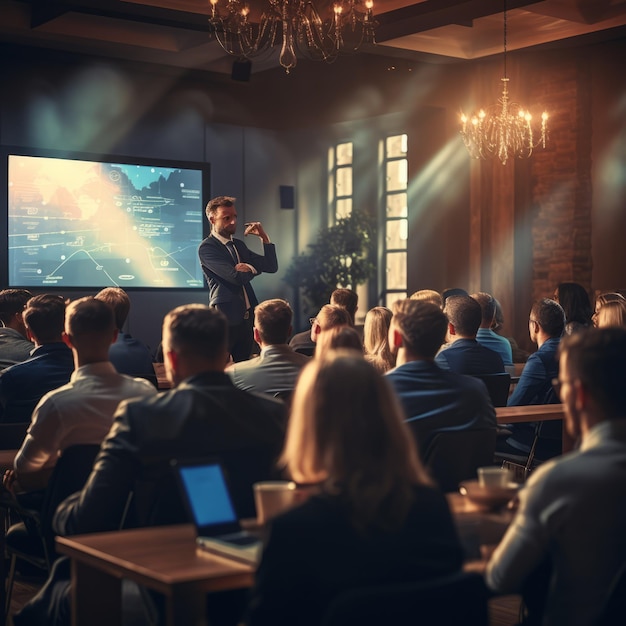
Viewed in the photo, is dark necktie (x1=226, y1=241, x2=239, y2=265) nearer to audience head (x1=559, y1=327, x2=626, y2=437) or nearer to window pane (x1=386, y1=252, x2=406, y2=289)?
audience head (x1=559, y1=327, x2=626, y2=437)

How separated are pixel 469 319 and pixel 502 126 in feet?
17.0

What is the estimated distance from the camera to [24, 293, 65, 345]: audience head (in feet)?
13.8

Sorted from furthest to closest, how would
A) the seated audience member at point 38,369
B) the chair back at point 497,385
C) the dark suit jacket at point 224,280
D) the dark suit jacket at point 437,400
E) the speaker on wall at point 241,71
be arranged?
the speaker on wall at point 241,71, the dark suit jacket at point 224,280, the chair back at point 497,385, the seated audience member at point 38,369, the dark suit jacket at point 437,400

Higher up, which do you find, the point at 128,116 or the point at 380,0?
the point at 380,0

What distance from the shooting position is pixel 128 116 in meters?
11.6

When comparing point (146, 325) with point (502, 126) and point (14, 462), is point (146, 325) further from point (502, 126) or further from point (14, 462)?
point (14, 462)

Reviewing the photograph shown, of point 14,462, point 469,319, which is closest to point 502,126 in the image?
point 469,319

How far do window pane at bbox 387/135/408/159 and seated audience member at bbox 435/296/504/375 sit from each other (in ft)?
28.4

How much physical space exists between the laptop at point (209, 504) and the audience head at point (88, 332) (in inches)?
51.4

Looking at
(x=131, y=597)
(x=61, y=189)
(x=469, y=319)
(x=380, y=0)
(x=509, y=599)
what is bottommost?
(x=509, y=599)

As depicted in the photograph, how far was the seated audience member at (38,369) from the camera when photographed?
4.09 m

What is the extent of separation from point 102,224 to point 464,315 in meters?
6.85

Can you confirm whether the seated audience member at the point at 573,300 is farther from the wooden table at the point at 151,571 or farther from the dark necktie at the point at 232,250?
the wooden table at the point at 151,571

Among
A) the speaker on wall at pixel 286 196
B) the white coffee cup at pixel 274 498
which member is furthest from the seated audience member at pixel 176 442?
the speaker on wall at pixel 286 196
